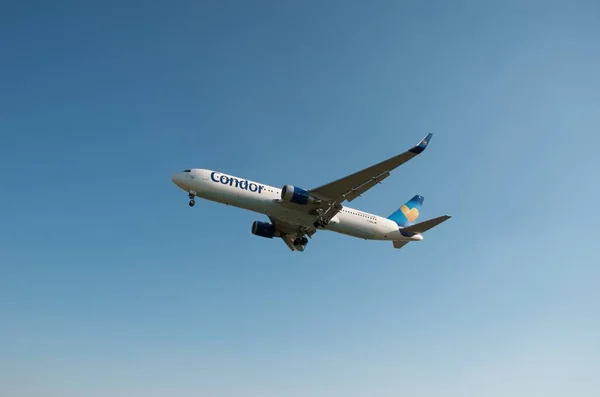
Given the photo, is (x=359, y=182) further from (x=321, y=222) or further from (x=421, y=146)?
(x=421, y=146)

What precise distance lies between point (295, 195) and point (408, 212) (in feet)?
57.1

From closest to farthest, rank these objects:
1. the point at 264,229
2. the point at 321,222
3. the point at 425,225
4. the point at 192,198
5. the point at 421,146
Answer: the point at 421,146, the point at 192,198, the point at 321,222, the point at 425,225, the point at 264,229

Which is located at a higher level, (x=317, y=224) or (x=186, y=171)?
(x=186, y=171)

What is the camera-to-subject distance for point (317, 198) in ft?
144

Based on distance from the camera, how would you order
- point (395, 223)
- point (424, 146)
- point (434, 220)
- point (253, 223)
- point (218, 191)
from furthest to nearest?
1. point (253, 223)
2. point (395, 223)
3. point (434, 220)
4. point (218, 191)
5. point (424, 146)

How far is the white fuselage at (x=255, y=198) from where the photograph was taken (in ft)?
140

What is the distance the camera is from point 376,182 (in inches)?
1690

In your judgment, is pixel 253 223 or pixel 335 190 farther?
pixel 253 223

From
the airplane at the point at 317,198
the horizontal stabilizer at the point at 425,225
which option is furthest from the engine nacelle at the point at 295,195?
the horizontal stabilizer at the point at 425,225

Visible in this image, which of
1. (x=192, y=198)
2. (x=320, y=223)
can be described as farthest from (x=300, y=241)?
(x=192, y=198)

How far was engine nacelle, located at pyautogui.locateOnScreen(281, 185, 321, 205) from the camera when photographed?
42.8m

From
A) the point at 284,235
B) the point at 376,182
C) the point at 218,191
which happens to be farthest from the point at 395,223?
the point at 218,191

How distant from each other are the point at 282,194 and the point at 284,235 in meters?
12.1

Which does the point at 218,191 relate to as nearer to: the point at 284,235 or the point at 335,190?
the point at 335,190
